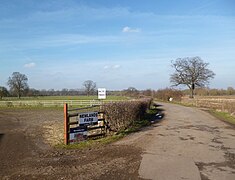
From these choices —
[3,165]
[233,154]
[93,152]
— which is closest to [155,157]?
[93,152]

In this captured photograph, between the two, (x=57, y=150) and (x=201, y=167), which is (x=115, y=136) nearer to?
(x=57, y=150)

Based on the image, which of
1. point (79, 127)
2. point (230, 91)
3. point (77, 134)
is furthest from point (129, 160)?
point (230, 91)

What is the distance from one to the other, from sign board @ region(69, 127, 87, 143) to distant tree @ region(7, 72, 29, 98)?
75361 millimetres

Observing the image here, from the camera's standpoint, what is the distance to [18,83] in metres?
81.2

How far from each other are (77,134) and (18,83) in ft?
251

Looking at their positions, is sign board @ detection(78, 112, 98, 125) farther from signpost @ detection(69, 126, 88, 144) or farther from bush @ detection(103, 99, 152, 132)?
bush @ detection(103, 99, 152, 132)

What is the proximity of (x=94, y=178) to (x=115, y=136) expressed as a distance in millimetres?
5712

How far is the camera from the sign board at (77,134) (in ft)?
33.7

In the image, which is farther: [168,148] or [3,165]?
[168,148]

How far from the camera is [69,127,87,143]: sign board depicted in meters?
10.3

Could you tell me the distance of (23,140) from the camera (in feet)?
38.4

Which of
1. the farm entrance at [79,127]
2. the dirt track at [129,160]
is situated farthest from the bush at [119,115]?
the dirt track at [129,160]

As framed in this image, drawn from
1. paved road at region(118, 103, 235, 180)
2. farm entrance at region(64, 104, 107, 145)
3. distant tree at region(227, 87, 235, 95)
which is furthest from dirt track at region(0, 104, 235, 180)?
distant tree at region(227, 87, 235, 95)

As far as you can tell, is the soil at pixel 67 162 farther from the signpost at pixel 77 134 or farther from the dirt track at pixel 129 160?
the signpost at pixel 77 134
